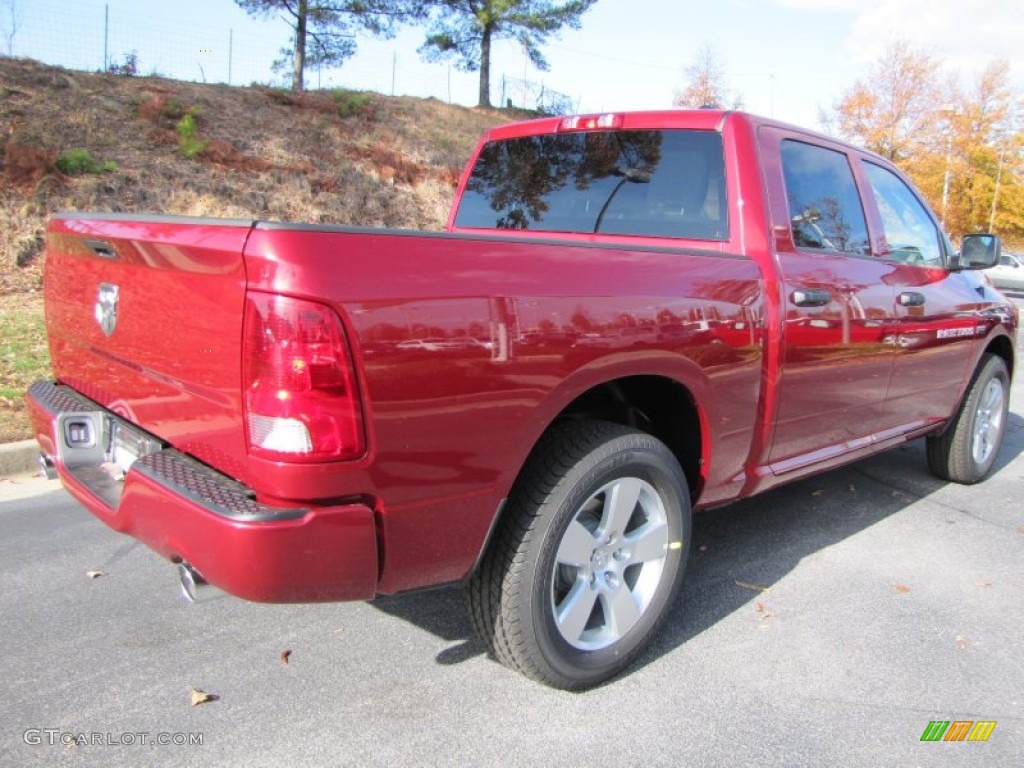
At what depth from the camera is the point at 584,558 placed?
2.63 metres

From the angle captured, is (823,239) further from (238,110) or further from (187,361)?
(238,110)

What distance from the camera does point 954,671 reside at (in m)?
2.94

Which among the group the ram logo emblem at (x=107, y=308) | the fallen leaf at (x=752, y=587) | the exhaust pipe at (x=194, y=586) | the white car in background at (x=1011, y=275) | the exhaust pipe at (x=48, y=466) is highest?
the white car in background at (x=1011, y=275)

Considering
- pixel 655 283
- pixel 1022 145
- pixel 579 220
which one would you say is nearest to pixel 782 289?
pixel 655 283

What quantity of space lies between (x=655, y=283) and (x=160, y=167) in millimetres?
12906

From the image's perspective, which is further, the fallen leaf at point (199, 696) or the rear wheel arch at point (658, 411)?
the rear wheel arch at point (658, 411)

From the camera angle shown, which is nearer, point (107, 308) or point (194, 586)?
point (194, 586)

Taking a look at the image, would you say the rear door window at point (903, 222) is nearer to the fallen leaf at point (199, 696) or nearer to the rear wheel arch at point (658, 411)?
the rear wheel arch at point (658, 411)

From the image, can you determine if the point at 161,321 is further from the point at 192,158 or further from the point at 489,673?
the point at 192,158

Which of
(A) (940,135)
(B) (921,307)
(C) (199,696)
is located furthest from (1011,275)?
(C) (199,696)

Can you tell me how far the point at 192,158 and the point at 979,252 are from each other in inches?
515

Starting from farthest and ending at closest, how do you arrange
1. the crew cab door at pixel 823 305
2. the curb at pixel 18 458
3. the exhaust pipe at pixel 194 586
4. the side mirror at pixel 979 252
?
the curb at pixel 18 458
the side mirror at pixel 979 252
the crew cab door at pixel 823 305
the exhaust pipe at pixel 194 586

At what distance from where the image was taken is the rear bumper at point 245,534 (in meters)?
1.98

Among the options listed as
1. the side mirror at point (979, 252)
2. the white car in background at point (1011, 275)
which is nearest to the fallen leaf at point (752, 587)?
the side mirror at point (979, 252)
